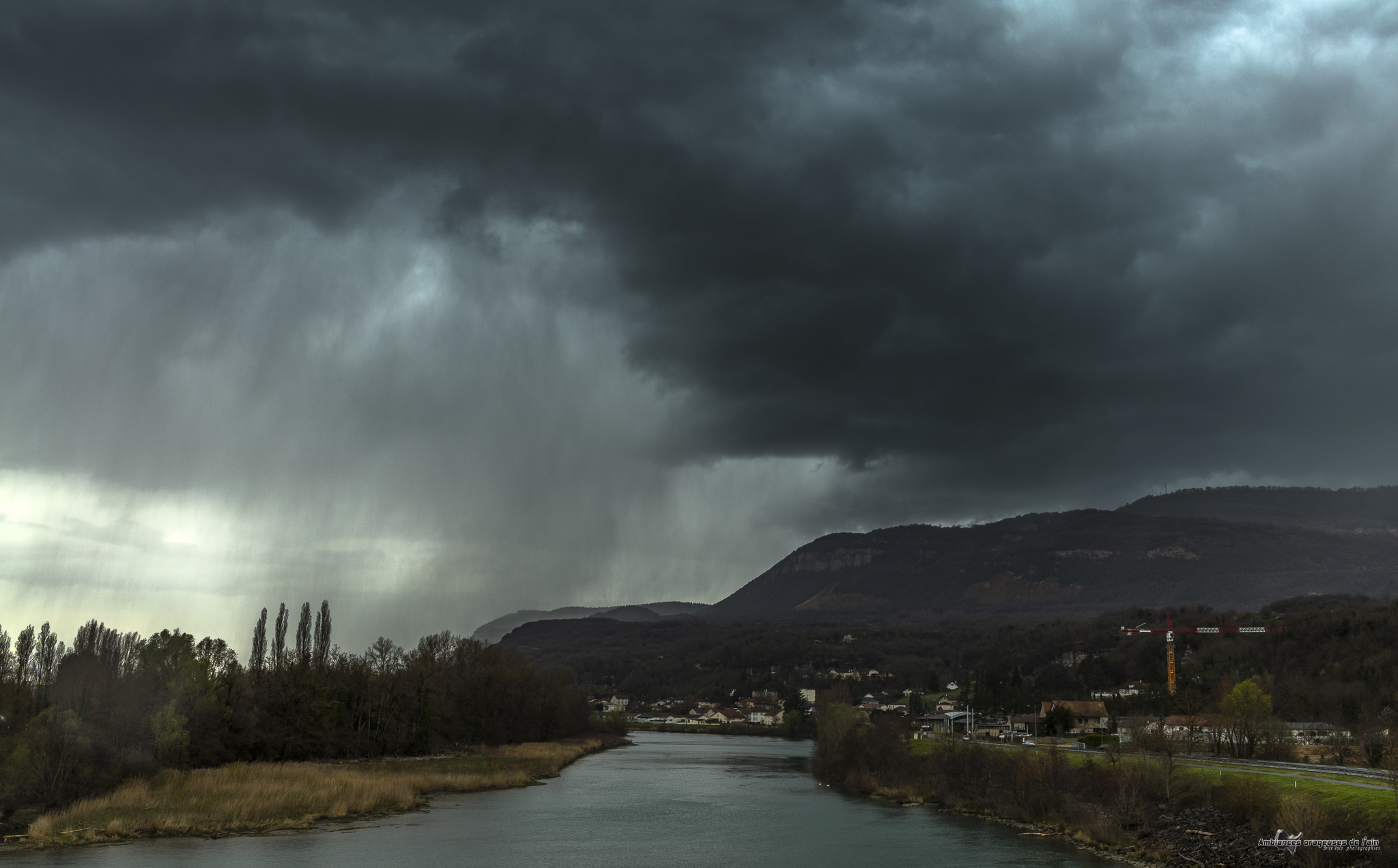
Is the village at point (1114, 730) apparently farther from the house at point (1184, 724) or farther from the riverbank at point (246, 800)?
the riverbank at point (246, 800)

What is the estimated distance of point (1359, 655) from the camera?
136 metres

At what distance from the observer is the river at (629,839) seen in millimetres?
40406

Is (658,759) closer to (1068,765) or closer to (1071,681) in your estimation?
(1068,765)

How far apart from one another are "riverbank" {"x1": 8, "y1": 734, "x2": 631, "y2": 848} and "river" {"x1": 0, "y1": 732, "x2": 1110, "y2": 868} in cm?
197

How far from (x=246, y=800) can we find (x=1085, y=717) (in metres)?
92.5

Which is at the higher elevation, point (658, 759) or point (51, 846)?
point (51, 846)

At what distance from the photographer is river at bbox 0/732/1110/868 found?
40.4 metres

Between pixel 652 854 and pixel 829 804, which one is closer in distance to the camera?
pixel 652 854

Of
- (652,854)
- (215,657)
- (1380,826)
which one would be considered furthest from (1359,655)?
(215,657)

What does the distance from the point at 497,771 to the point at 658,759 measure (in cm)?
3737

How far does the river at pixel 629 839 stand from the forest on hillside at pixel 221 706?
10270 millimetres

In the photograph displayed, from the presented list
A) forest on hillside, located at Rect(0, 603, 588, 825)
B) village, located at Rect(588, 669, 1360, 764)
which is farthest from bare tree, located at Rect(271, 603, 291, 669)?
village, located at Rect(588, 669, 1360, 764)

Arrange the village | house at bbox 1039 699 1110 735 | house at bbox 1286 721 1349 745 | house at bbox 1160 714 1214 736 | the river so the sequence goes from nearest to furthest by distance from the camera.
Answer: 1. the river
2. the village
3. house at bbox 1286 721 1349 745
4. house at bbox 1160 714 1214 736
5. house at bbox 1039 699 1110 735

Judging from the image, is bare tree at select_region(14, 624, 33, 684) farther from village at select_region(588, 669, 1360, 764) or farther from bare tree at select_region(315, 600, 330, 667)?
village at select_region(588, 669, 1360, 764)
